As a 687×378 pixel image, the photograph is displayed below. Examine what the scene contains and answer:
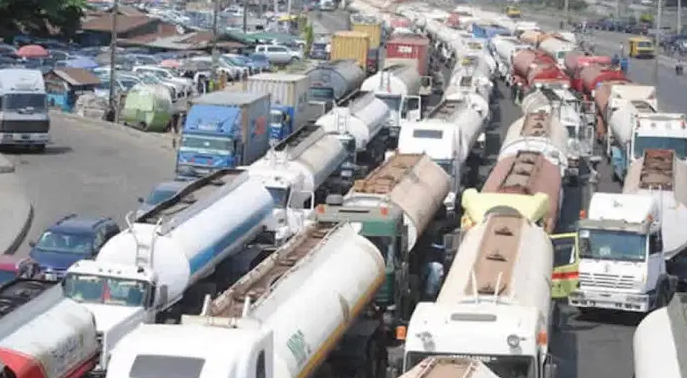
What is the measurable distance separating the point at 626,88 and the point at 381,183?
2350 centimetres

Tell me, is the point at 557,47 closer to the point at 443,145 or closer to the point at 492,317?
the point at 443,145

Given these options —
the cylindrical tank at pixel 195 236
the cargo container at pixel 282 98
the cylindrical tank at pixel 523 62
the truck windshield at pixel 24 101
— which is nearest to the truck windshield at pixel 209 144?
the cargo container at pixel 282 98

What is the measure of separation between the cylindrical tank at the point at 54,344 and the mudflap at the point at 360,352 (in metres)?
3.30

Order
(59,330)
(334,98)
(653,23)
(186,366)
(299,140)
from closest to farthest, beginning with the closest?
(186,366)
(59,330)
(299,140)
(334,98)
(653,23)

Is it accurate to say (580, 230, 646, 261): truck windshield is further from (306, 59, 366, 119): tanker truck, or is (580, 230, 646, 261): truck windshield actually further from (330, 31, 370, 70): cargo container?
(330, 31, 370, 70): cargo container

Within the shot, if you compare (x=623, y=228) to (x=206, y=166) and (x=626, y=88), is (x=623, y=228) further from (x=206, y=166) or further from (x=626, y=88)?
(x=626, y=88)

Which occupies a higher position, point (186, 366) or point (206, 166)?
point (186, 366)

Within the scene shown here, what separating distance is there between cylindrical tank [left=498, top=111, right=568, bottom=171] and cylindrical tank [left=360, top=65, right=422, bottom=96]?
9.75 metres

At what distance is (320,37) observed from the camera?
95312 mm

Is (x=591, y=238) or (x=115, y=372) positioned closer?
(x=115, y=372)

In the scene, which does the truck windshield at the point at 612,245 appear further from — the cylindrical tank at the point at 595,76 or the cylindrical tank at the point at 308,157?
the cylindrical tank at the point at 595,76

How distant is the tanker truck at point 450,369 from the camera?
1423 centimetres

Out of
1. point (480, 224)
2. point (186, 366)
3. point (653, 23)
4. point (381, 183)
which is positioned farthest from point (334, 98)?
point (653, 23)

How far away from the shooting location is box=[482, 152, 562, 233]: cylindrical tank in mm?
28312
